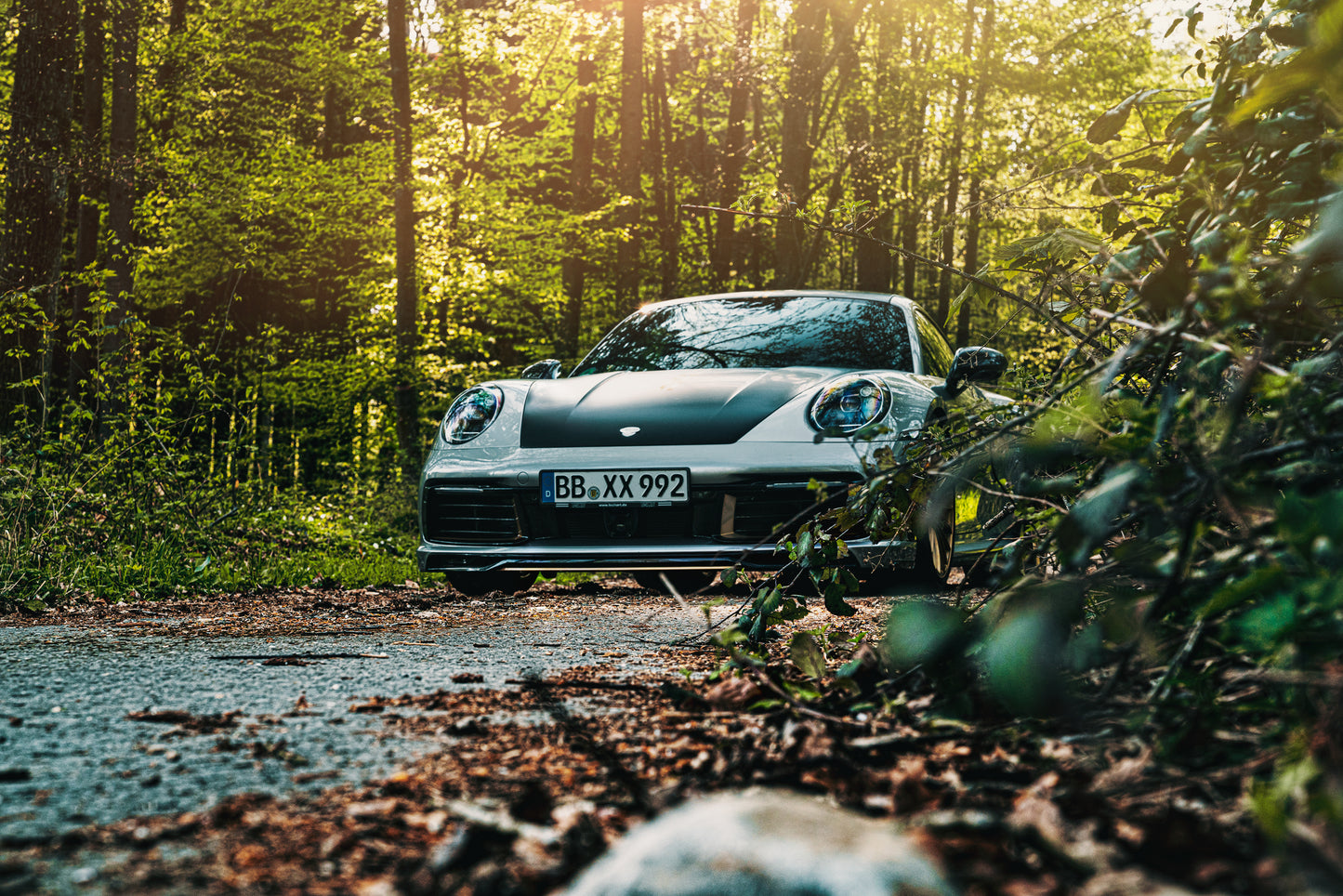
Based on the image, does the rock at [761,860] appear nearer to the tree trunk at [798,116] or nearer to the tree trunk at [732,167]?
the tree trunk at [798,116]

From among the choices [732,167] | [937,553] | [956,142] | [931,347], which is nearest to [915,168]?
[956,142]

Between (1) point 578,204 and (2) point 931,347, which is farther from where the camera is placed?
(1) point 578,204

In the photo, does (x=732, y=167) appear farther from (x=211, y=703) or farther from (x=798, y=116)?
(x=211, y=703)

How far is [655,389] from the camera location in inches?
186

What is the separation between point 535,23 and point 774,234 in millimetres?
5857

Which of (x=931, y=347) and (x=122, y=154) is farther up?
(x=122, y=154)

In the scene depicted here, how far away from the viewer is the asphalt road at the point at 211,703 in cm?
175

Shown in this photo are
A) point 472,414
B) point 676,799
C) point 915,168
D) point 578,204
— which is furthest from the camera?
point 915,168

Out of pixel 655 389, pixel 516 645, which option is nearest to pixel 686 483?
pixel 655 389

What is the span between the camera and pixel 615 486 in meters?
4.34

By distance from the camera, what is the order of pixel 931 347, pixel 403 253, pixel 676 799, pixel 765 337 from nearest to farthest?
pixel 676 799
pixel 765 337
pixel 931 347
pixel 403 253

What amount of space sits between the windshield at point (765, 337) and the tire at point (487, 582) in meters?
1.12

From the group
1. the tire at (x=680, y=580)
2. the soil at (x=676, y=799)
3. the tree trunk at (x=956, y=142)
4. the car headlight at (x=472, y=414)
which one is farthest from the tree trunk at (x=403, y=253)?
the tree trunk at (x=956, y=142)

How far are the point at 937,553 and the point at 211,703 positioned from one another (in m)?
2.71
